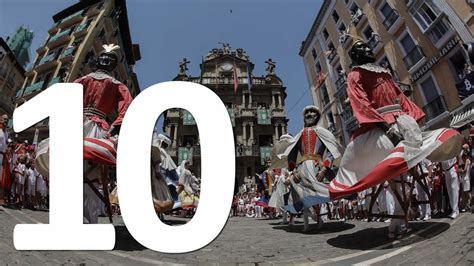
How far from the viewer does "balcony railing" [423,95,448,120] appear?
1572 centimetres

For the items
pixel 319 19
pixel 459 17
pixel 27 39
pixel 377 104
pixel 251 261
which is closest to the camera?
pixel 251 261

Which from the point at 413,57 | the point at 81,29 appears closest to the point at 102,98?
the point at 413,57

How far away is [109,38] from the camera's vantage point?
107 ft

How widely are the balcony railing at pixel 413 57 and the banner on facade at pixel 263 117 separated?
17812 mm

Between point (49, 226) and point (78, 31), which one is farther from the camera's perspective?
point (78, 31)

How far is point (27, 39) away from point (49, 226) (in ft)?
174

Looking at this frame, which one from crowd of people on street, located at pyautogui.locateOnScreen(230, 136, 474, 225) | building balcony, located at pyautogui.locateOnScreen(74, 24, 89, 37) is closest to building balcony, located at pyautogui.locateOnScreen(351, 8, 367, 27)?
crowd of people on street, located at pyautogui.locateOnScreen(230, 136, 474, 225)

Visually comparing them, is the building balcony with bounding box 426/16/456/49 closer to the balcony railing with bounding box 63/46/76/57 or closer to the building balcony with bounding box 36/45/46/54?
the balcony railing with bounding box 63/46/76/57

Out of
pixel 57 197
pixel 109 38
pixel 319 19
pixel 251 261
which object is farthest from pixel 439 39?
pixel 109 38

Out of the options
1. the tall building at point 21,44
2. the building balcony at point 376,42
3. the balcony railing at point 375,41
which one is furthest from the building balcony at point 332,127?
the tall building at point 21,44

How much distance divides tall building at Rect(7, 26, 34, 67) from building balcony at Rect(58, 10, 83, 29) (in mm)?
12626

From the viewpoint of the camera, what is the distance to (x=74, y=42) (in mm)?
29234

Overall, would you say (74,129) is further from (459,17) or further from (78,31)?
(78,31)

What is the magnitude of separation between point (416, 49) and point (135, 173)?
19922 mm
